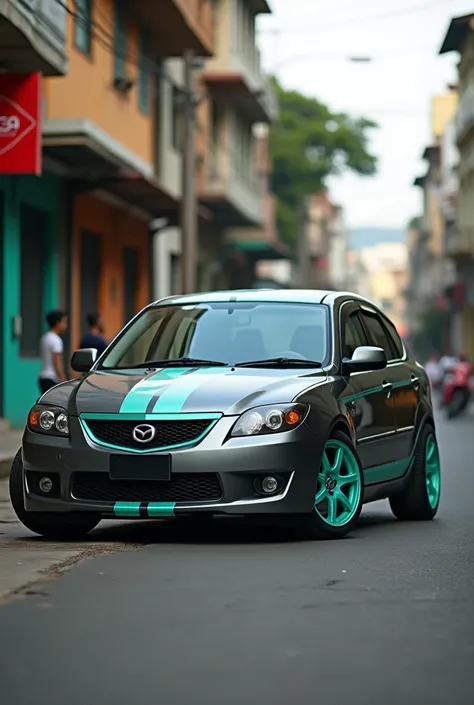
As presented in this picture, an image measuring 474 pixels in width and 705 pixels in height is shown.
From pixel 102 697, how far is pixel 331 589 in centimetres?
250

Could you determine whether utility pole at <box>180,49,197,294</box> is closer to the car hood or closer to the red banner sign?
the red banner sign

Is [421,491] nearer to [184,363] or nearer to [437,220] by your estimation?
[184,363]

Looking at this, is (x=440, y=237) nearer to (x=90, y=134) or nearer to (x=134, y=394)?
(x=90, y=134)

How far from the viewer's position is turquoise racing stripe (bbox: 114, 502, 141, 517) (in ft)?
31.2

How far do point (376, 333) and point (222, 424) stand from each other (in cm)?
274

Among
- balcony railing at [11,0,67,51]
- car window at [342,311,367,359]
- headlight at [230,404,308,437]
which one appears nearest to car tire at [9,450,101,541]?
headlight at [230,404,308,437]

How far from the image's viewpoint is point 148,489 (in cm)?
958

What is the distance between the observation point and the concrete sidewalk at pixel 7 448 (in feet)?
52.4

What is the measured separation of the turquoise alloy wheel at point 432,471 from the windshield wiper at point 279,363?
1872 millimetres

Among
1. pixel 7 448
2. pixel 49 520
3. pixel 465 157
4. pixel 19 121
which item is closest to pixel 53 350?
pixel 7 448

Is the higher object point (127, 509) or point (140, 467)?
point (140, 467)

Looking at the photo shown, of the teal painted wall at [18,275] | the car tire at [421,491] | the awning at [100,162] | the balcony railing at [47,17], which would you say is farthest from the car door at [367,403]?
the teal painted wall at [18,275]

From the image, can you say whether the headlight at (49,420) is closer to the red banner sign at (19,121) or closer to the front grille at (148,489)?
the front grille at (148,489)

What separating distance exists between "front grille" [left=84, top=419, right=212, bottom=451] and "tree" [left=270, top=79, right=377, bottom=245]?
6479 centimetres
